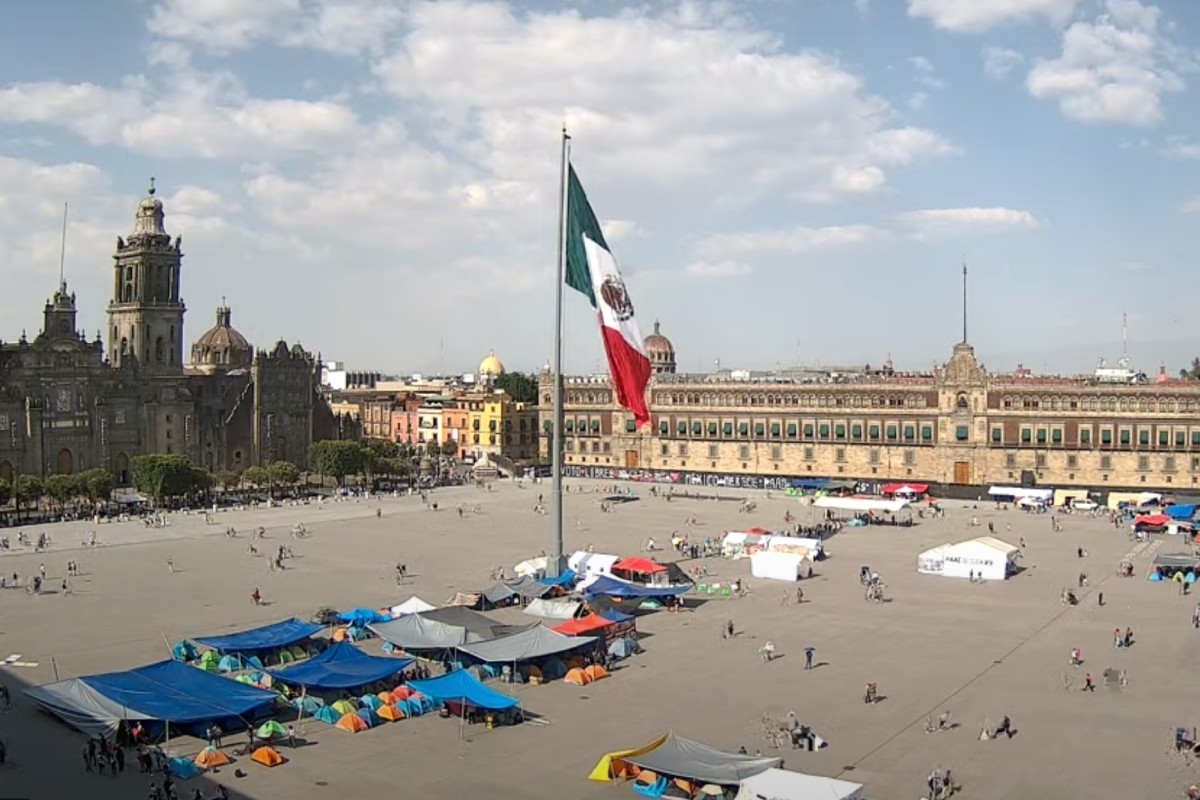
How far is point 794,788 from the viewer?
74.7ft

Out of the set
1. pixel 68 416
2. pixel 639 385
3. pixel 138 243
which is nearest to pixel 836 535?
pixel 639 385

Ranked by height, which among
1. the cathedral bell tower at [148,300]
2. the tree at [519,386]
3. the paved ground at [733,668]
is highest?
the cathedral bell tower at [148,300]

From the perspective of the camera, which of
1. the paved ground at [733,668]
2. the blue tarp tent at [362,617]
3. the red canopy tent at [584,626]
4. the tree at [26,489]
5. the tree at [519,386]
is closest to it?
the paved ground at [733,668]

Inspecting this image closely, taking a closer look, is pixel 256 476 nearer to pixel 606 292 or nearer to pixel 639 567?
pixel 639 567

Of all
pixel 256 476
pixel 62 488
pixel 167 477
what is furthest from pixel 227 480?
pixel 62 488

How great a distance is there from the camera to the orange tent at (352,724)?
28666 mm

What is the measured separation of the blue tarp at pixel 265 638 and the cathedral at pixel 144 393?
54344mm

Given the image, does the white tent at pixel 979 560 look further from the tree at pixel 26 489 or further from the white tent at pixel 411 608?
the tree at pixel 26 489

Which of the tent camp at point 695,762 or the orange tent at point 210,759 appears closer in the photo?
the tent camp at point 695,762

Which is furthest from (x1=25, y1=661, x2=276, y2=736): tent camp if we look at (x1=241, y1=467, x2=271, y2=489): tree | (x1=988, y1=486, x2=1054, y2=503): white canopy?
(x1=988, y1=486, x2=1054, y2=503): white canopy

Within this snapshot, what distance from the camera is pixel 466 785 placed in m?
24.7

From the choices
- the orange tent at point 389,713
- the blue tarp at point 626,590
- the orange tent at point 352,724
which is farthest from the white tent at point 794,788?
the blue tarp at point 626,590

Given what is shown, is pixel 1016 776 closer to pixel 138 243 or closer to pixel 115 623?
pixel 115 623

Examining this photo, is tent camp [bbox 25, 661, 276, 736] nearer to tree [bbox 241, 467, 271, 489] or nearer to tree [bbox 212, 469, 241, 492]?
tree [bbox 212, 469, 241, 492]
